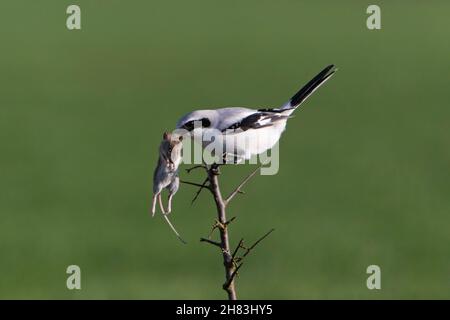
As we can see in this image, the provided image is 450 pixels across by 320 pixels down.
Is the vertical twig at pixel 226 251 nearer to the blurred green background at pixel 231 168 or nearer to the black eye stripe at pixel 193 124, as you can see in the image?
the black eye stripe at pixel 193 124

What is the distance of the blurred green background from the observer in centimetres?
1119

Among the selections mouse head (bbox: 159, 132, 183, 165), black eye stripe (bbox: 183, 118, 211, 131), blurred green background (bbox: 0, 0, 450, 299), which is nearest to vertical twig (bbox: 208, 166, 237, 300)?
mouse head (bbox: 159, 132, 183, 165)

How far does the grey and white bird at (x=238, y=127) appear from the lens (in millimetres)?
3730

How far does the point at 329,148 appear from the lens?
16891mm

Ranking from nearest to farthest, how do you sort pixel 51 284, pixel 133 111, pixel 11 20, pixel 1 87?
pixel 51 284, pixel 133 111, pixel 1 87, pixel 11 20

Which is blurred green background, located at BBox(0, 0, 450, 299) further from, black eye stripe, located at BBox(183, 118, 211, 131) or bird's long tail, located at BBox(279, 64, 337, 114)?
black eye stripe, located at BBox(183, 118, 211, 131)

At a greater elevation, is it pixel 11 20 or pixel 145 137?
pixel 11 20

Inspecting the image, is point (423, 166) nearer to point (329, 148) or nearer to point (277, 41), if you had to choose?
point (329, 148)

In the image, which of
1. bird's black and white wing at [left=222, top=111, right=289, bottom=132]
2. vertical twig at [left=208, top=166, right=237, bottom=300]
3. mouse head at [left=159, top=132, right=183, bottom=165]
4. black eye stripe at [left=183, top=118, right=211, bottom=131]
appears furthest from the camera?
bird's black and white wing at [left=222, top=111, right=289, bottom=132]

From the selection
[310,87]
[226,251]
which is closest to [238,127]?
[310,87]

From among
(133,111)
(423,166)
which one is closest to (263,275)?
(423,166)

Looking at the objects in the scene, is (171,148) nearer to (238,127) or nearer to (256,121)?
(238,127)

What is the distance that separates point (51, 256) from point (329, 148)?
6594 mm

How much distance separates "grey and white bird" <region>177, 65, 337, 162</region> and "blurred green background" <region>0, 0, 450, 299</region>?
210 inches
